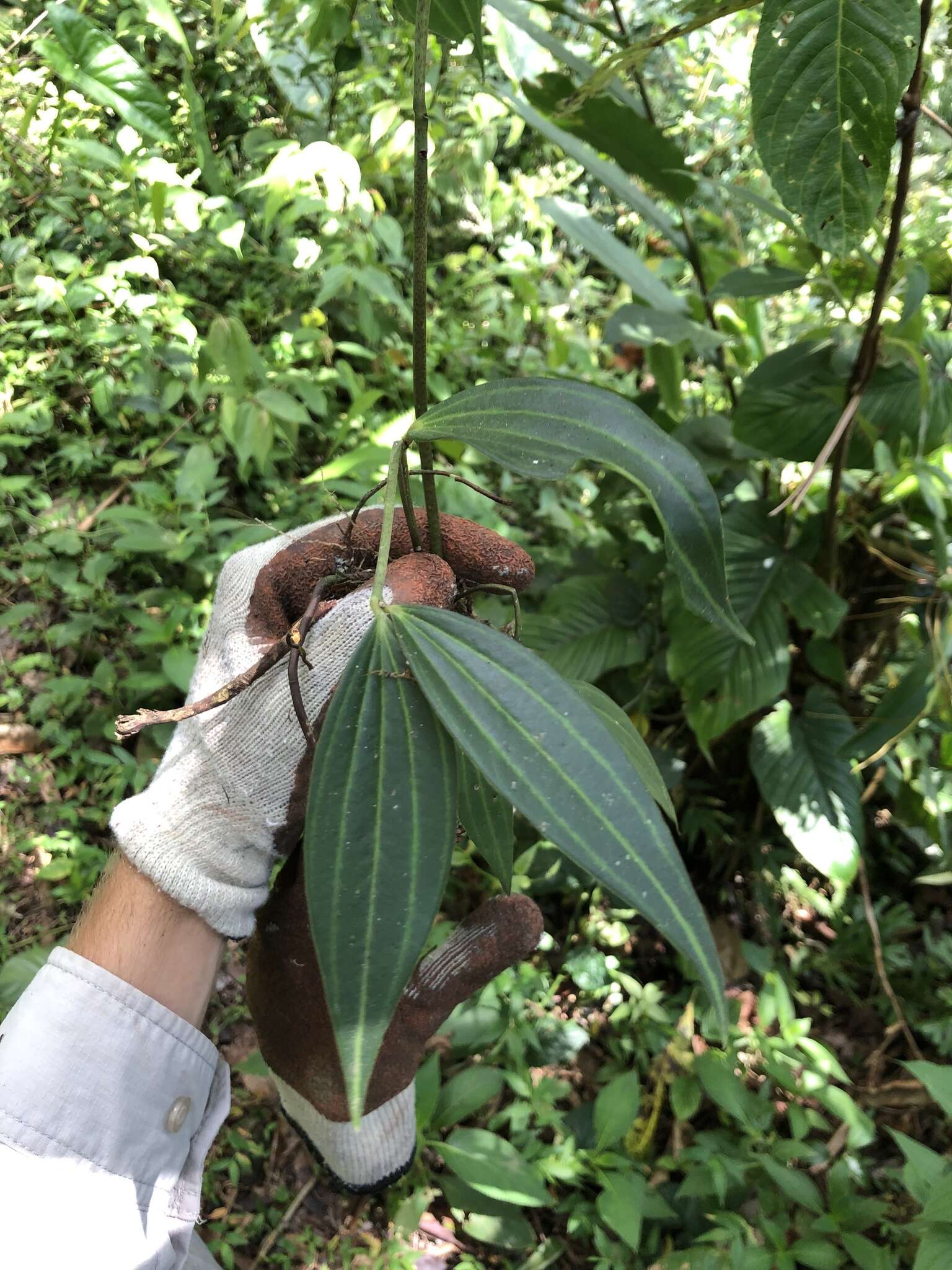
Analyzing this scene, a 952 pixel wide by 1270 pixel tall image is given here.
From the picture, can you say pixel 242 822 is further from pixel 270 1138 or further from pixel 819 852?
pixel 819 852

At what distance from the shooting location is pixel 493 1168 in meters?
1.03

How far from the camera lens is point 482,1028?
117 cm

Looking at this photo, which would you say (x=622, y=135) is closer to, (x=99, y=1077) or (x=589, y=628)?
(x=589, y=628)

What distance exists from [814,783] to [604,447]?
0.92 m

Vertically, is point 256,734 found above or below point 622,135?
below

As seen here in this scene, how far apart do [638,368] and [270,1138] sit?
1.94 m

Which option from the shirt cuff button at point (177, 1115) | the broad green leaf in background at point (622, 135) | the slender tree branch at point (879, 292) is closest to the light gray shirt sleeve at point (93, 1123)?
the shirt cuff button at point (177, 1115)

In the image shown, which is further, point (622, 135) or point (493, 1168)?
point (622, 135)

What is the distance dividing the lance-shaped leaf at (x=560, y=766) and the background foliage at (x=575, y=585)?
49 centimetres

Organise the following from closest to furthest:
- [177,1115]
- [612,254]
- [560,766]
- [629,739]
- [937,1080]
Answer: [560,766], [629,739], [177,1115], [937,1080], [612,254]

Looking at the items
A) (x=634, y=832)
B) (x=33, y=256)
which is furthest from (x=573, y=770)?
(x=33, y=256)

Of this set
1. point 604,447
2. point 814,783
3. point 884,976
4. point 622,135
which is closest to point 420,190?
point 604,447

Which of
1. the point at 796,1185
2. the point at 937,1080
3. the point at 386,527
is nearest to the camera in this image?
the point at 386,527

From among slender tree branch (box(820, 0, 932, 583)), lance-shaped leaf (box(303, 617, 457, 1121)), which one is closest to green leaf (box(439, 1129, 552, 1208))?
lance-shaped leaf (box(303, 617, 457, 1121))
